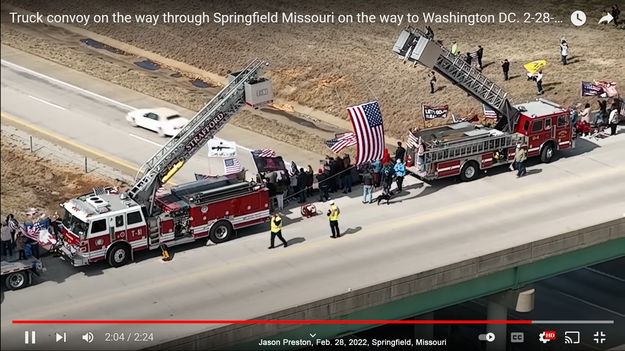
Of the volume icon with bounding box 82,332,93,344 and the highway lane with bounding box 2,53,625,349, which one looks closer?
the volume icon with bounding box 82,332,93,344

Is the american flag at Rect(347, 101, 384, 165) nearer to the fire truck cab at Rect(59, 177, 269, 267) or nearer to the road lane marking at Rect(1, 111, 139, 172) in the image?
the fire truck cab at Rect(59, 177, 269, 267)

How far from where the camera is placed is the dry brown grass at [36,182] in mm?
60094

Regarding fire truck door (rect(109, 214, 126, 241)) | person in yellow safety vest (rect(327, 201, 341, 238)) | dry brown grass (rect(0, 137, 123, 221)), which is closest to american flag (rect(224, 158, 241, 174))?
person in yellow safety vest (rect(327, 201, 341, 238))

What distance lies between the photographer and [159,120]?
71.1 metres

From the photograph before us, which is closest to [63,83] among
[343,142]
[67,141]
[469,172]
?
[67,141]

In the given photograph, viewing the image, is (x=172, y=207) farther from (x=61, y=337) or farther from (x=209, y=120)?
(x=61, y=337)

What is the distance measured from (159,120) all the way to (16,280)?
91.2 ft

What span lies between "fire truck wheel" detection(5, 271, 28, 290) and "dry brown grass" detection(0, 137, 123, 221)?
13.8 m

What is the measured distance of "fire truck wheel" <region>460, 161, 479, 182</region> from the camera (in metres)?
54.8

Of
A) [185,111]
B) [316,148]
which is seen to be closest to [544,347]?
[316,148]

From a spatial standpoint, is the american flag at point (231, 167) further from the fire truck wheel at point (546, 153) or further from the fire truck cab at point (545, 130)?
the fire truck wheel at point (546, 153)

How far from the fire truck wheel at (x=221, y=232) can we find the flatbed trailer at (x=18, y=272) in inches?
280

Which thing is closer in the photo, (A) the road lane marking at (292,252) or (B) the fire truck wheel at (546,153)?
(A) the road lane marking at (292,252)
